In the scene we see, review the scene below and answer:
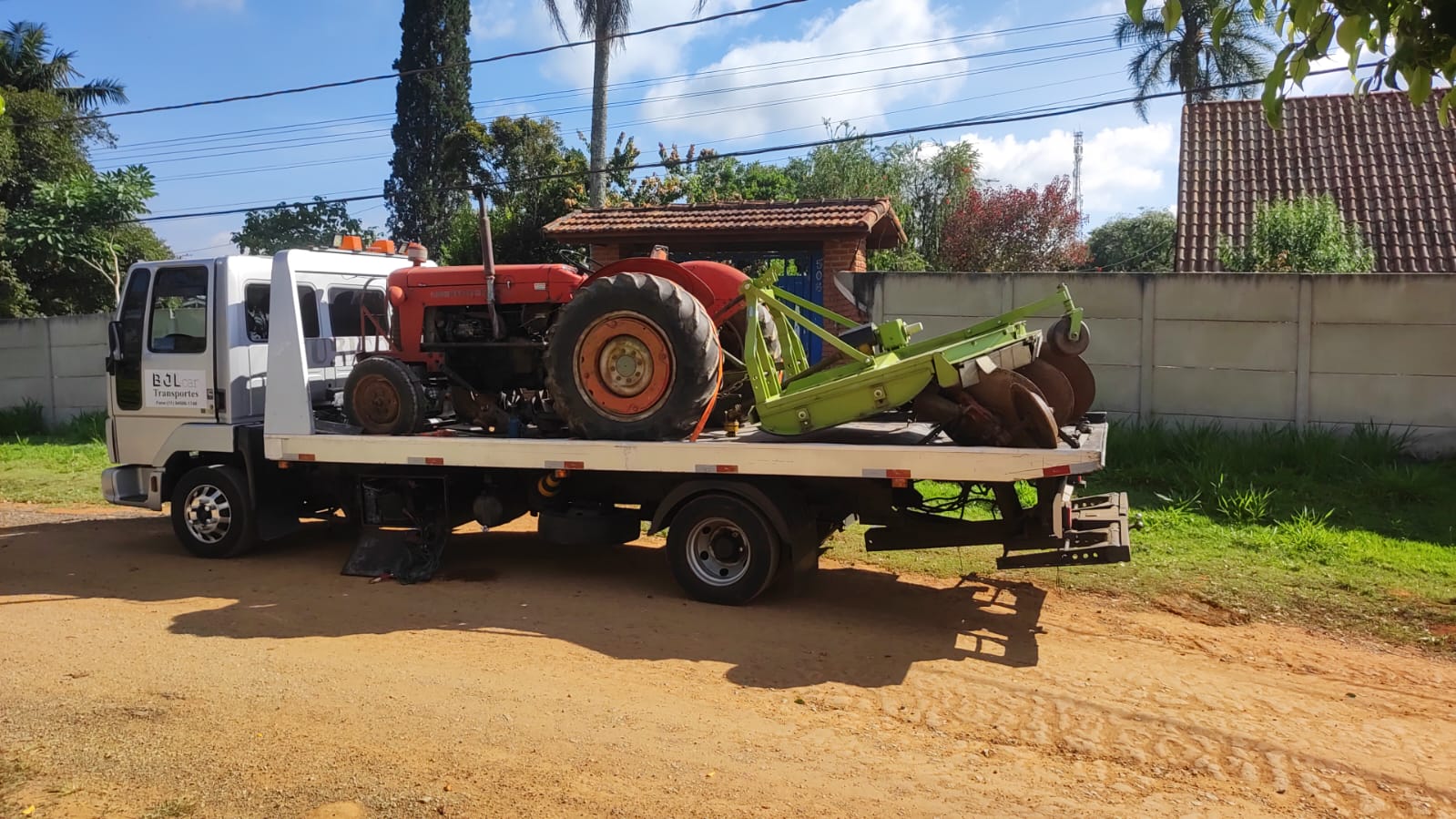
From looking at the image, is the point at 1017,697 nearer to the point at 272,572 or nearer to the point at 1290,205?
the point at 272,572

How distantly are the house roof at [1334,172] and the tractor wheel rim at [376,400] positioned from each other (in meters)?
11.8

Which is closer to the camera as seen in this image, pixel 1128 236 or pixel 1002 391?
pixel 1002 391

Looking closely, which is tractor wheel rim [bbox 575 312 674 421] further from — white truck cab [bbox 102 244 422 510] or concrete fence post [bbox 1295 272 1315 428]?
concrete fence post [bbox 1295 272 1315 428]

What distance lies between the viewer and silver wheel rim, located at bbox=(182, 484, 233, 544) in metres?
8.46

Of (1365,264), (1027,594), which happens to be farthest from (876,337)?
(1365,264)

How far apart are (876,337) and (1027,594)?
7.01ft

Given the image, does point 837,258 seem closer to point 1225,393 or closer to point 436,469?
point 1225,393

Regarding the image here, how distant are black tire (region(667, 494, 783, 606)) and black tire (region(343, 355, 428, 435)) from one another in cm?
221

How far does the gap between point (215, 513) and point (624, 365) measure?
395 centimetres

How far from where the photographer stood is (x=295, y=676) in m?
5.54

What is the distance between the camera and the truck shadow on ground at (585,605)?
602 cm

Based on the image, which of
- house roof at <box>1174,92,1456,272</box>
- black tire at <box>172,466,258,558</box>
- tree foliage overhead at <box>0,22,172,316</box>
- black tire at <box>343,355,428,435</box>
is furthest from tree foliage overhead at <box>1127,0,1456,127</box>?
tree foliage overhead at <box>0,22,172,316</box>

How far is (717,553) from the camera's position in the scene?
6.98m

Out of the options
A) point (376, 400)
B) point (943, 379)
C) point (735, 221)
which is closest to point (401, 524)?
point (376, 400)
